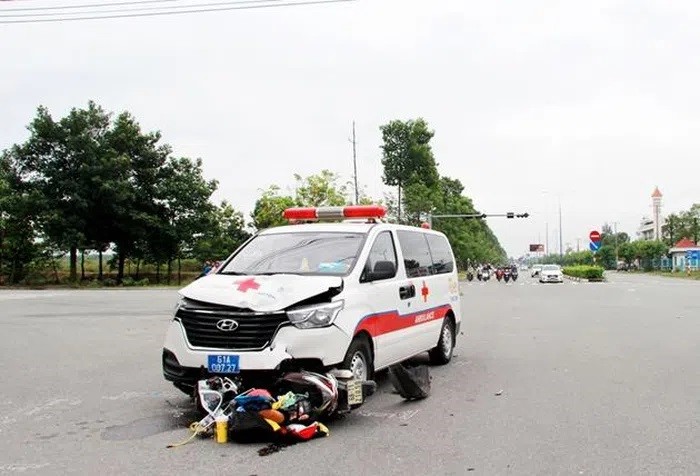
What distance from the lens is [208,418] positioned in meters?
5.96

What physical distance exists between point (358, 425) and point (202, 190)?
48619mm

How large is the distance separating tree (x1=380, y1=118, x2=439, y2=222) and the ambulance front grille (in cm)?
6372

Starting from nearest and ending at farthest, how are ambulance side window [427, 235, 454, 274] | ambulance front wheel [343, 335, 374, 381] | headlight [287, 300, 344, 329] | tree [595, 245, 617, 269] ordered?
1. headlight [287, 300, 344, 329]
2. ambulance front wheel [343, 335, 374, 381]
3. ambulance side window [427, 235, 454, 274]
4. tree [595, 245, 617, 269]

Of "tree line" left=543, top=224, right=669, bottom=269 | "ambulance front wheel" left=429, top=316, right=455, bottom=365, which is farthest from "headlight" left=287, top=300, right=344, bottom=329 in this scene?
"tree line" left=543, top=224, right=669, bottom=269

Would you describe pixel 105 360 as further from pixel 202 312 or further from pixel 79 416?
pixel 202 312

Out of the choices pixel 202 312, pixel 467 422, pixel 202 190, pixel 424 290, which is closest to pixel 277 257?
pixel 202 312

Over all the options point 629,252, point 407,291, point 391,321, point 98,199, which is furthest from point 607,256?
point 391,321

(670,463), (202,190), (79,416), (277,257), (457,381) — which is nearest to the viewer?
(670,463)

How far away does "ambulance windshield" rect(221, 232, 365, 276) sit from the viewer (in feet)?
23.9

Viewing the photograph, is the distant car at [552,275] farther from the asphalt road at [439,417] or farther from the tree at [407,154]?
the asphalt road at [439,417]

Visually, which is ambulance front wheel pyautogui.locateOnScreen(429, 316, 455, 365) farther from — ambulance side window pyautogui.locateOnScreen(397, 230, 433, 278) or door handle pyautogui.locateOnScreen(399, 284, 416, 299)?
door handle pyautogui.locateOnScreen(399, 284, 416, 299)

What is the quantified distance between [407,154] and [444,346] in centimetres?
6207

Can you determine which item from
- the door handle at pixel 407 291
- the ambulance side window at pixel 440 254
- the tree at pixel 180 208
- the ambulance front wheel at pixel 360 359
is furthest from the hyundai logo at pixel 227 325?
the tree at pixel 180 208

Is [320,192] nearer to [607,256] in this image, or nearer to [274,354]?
[274,354]
